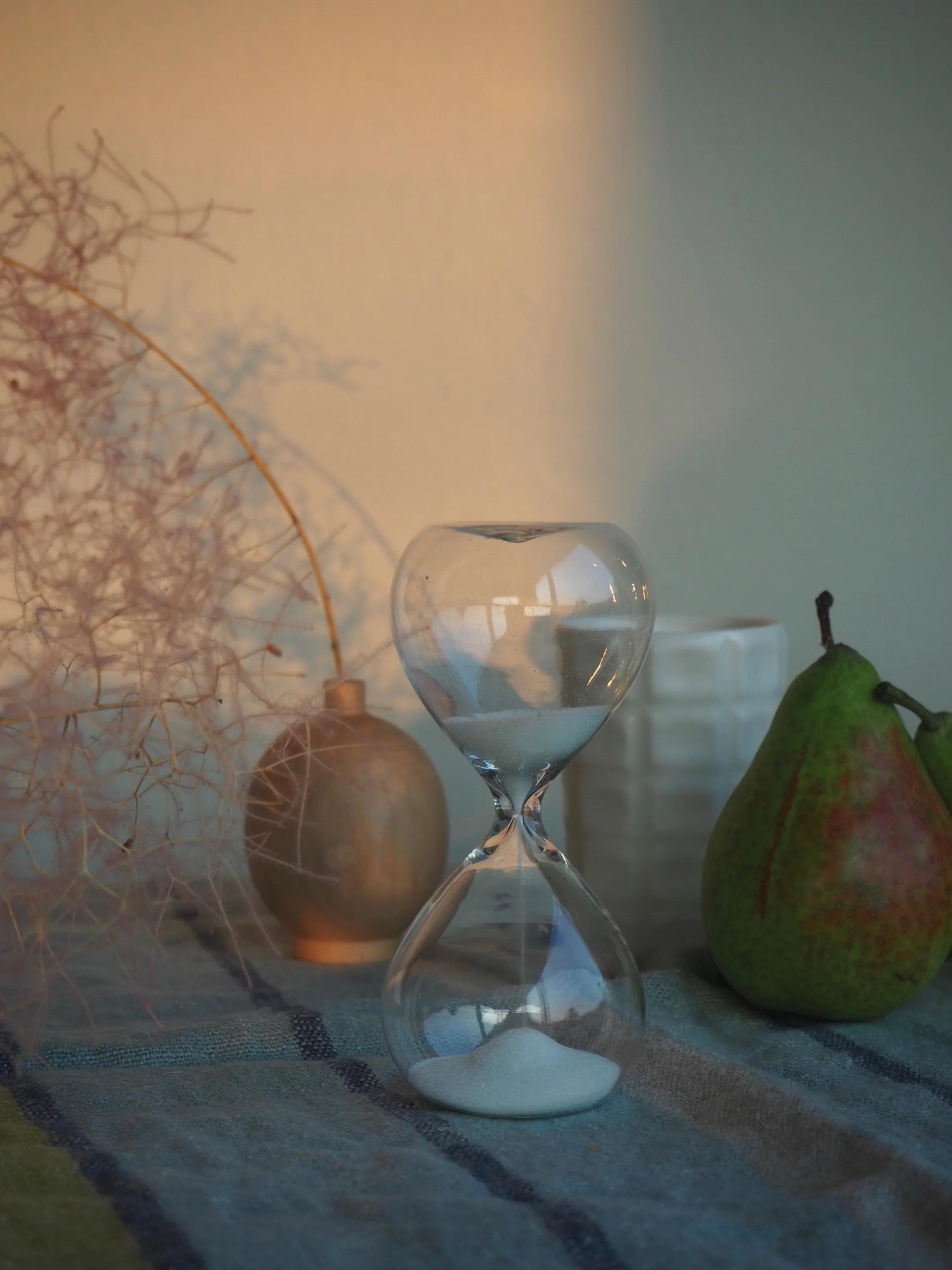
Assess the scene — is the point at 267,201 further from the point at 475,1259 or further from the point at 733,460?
the point at 475,1259

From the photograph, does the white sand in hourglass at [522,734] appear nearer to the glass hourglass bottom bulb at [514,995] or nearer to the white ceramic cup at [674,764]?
the glass hourglass bottom bulb at [514,995]

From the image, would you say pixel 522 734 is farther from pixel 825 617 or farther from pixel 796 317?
pixel 796 317

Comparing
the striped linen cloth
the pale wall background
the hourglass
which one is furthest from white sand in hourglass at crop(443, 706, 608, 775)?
the pale wall background

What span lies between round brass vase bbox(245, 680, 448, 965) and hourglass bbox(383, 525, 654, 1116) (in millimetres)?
140

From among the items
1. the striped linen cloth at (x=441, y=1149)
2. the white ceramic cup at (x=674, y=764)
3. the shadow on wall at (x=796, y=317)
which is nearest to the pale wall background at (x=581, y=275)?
the shadow on wall at (x=796, y=317)

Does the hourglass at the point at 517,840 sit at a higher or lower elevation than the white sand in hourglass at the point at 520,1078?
higher

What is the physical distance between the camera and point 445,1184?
348mm

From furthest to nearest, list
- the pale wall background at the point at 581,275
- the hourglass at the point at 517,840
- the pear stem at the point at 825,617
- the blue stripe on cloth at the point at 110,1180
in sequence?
the pale wall background at the point at 581,275, the pear stem at the point at 825,617, the hourglass at the point at 517,840, the blue stripe on cloth at the point at 110,1180

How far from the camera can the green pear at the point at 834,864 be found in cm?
48

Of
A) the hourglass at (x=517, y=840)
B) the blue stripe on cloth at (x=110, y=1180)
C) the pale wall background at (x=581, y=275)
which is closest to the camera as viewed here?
the blue stripe on cloth at (x=110, y=1180)

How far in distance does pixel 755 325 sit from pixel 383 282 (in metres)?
0.22

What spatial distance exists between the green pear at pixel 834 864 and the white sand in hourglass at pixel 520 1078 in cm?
10

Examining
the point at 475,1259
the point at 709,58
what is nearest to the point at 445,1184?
the point at 475,1259

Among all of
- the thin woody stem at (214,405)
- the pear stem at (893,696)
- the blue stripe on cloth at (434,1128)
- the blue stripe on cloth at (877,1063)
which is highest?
the thin woody stem at (214,405)
